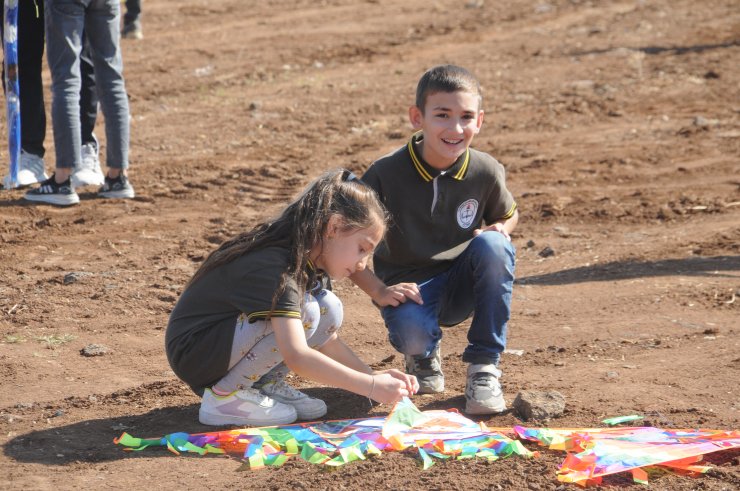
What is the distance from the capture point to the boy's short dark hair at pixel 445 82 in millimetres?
4266

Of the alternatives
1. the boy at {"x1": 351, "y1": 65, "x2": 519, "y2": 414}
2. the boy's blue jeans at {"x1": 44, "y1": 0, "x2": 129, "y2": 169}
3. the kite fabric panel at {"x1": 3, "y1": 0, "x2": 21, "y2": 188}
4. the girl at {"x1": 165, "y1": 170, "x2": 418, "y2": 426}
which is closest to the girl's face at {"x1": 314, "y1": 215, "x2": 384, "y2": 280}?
the girl at {"x1": 165, "y1": 170, "x2": 418, "y2": 426}

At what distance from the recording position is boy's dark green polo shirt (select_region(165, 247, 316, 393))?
3695 mm

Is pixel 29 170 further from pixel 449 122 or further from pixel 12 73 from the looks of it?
pixel 449 122

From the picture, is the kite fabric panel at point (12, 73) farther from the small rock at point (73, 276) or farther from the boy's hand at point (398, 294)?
the boy's hand at point (398, 294)

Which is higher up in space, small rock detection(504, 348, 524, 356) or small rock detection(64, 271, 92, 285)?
small rock detection(64, 271, 92, 285)

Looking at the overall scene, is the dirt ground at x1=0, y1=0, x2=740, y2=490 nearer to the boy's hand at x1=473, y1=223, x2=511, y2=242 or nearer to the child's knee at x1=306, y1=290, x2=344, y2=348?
the child's knee at x1=306, y1=290, x2=344, y2=348

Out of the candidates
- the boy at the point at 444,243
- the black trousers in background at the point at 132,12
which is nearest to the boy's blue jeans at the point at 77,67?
the boy at the point at 444,243

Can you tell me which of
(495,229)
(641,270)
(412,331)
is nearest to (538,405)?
(412,331)

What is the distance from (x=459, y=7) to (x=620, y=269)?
9.27 m

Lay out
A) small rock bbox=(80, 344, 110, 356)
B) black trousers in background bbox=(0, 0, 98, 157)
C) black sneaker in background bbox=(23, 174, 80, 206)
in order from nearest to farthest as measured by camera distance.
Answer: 1. small rock bbox=(80, 344, 110, 356)
2. black trousers in background bbox=(0, 0, 98, 157)
3. black sneaker in background bbox=(23, 174, 80, 206)

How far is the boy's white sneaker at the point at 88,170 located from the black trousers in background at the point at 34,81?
2.5 inches

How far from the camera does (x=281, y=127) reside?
30.3ft

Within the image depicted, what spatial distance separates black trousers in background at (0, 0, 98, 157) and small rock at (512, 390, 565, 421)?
4.17 meters

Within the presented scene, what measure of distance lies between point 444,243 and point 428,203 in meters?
0.20
